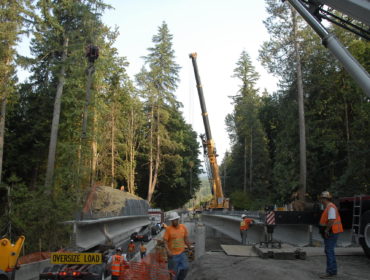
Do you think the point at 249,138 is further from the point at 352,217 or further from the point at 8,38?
the point at 352,217

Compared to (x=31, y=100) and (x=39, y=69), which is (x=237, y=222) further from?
(x=31, y=100)

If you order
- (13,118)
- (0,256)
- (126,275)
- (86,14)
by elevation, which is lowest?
(126,275)

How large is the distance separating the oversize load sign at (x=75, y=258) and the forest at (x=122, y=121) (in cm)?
586

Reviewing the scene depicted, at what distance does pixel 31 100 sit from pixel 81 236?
2317cm

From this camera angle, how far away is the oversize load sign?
898 centimetres

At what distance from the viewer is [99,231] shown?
17141 millimetres

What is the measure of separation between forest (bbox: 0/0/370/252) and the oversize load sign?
5855mm

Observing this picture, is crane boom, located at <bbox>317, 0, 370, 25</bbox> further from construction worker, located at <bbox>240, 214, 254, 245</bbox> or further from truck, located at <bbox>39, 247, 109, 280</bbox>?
construction worker, located at <bbox>240, 214, 254, 245</bbox>

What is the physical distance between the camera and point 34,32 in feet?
80.0

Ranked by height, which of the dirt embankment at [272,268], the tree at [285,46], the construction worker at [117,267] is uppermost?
the tree at [285,46]

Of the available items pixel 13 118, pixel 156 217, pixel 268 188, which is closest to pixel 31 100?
pixel 13 118

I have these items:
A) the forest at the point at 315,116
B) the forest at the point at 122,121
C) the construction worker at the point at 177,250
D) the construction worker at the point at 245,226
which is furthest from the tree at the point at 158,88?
the construction worker at the point at 177,250

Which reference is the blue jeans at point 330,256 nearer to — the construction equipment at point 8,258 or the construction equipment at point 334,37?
the construction equipment at point 334,37

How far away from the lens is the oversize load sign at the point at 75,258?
29.5 feet
